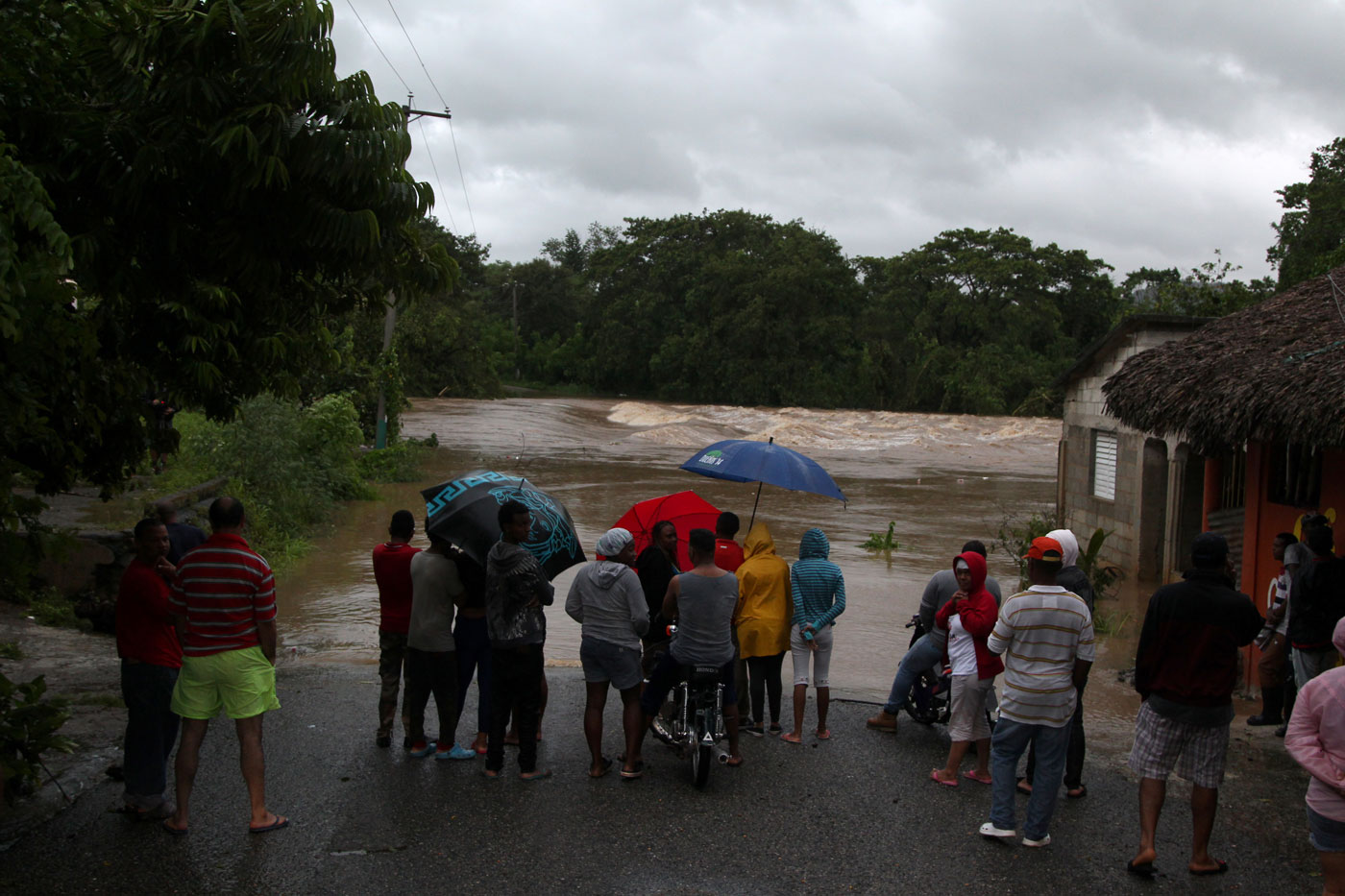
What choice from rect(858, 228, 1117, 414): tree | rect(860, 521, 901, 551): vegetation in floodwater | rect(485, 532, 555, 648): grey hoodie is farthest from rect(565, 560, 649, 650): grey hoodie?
rect(858, 228, 1117, 414): tree

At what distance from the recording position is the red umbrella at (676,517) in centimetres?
785

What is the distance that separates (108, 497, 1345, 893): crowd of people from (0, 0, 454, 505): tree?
3.33ft

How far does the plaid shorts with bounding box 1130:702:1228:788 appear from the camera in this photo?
511 cm

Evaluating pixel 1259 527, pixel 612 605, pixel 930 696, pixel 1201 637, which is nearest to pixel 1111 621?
pixel 1259 527

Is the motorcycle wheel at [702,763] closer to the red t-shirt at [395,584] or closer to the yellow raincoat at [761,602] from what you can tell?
the yellow raincoat at [761,602]

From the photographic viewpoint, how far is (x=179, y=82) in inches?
239

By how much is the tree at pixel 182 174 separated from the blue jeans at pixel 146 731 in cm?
117

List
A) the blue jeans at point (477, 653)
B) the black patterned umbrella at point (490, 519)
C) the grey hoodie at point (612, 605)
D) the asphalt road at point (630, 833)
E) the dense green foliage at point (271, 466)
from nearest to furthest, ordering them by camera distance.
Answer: the asphalt road at point (630, 833) → the grey hoodie at point (612, 605) → the black patterned umbrella at point (490, 519) → the blue jeans at point (477, 653) → the dense green foliage at point (271, 466)

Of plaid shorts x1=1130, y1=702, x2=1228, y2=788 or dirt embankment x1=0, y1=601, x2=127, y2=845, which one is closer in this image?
plaid shorts x1=1130, y1=702, x2=1228, y2=788

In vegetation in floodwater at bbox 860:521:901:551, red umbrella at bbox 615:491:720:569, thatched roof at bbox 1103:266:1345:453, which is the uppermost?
thatched roof at bbox 1103:266:1345:453

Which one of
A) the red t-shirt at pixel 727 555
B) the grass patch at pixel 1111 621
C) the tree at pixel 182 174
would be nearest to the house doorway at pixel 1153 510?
the grass patch at pixel 1111 621

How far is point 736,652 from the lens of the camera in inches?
267

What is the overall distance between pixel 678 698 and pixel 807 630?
1106 mm

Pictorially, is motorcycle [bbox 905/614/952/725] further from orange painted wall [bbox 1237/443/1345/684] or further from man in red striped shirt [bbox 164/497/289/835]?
man in red striped shirt [bbox 164/497/289/835]
